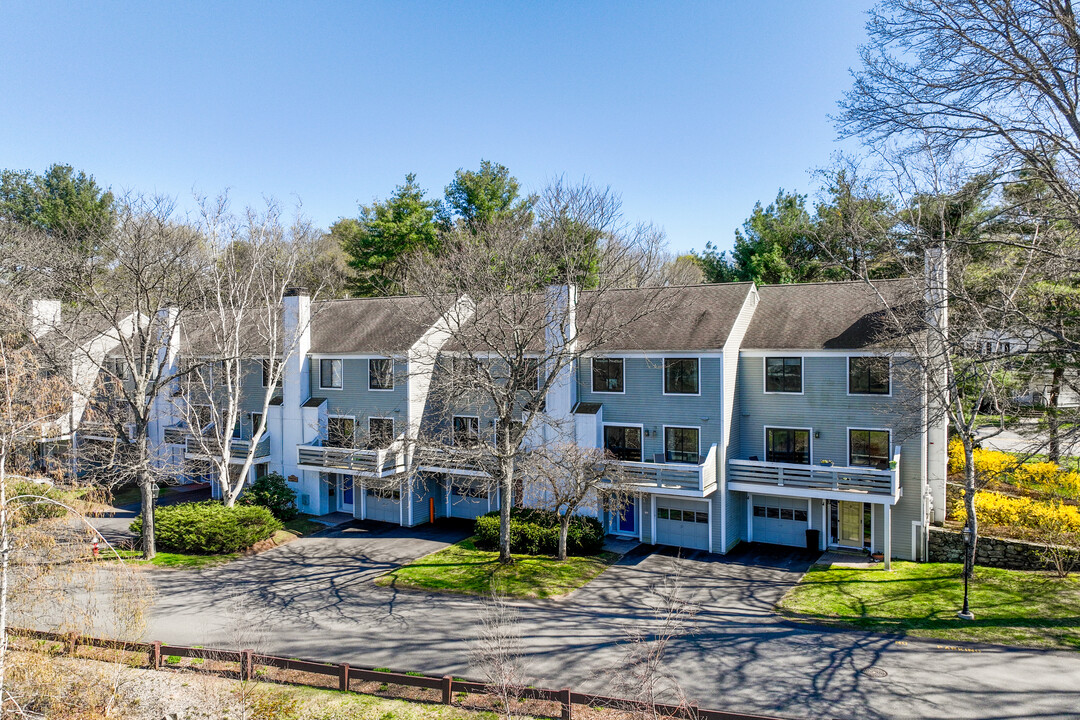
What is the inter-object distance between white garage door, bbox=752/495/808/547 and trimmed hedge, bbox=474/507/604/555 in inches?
229

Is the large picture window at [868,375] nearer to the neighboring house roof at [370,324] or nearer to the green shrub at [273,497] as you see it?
the neighboring house roof at [370,324]

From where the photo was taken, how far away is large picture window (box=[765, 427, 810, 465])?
2347cm

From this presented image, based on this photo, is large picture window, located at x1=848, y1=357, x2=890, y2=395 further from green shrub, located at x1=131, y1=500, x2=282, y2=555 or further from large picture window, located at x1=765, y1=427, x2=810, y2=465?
green shrub, located at x1=131, y1=500, x2=282, y2=555

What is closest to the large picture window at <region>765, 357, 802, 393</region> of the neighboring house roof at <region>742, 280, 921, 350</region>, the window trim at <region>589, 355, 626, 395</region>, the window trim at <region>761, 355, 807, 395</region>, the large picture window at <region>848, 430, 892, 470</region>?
the window trim at <region>761, 355, 807, 395</region>

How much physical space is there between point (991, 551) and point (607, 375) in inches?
532

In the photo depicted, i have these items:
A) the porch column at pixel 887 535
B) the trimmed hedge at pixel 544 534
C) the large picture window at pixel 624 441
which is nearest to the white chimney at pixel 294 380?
the trimmed hedge at pixel 544 534

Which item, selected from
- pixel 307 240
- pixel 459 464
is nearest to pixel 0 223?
pixel 307 240

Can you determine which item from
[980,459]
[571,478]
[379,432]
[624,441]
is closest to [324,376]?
[379,432]

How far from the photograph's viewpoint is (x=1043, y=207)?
13.3 metres

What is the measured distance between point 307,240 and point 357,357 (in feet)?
73.7

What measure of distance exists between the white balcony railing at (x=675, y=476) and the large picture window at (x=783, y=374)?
3.12 metres

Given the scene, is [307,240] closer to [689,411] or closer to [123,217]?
[123,217]

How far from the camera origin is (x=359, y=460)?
88.9 feet

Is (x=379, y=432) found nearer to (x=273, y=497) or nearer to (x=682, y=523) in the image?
(x=273, y=497)
